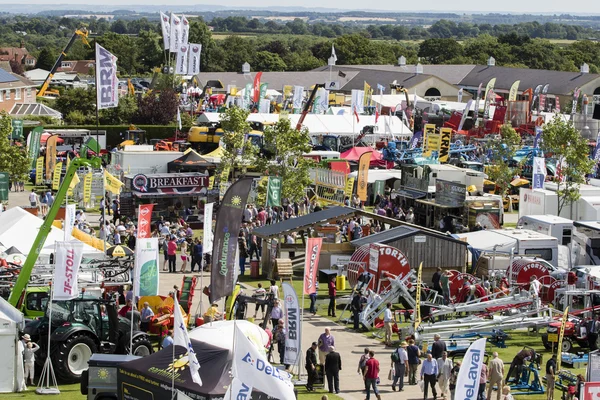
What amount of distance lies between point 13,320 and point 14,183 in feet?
92.2

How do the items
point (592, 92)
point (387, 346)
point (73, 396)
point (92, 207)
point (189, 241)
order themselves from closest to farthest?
point (73, 396)
point (387, 346)
point (189, 241)
point (92, 207)
point (592, 92)

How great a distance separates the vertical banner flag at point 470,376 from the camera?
47.2ft

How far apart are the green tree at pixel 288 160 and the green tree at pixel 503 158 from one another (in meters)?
7.64

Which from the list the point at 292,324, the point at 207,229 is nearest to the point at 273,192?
the point at 207,229

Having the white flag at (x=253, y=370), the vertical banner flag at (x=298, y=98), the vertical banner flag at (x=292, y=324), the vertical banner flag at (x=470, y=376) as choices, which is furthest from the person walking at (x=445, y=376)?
the vertical banner flag at (x=298, y=98)

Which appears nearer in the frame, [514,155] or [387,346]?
[387,346]

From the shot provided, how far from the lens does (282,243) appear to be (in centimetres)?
3092

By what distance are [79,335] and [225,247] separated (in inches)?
131

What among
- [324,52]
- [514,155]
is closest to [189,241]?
[514,155]

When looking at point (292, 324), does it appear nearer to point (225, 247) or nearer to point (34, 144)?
point (225, 247)

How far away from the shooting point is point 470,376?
47.6ft

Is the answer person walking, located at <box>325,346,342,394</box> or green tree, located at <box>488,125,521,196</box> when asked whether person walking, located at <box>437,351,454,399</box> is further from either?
green tree, located at <box>488,125,521,196</box>

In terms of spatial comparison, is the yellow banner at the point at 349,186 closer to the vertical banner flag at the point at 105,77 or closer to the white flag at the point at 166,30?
the vertical banner flag at the point at 105,77

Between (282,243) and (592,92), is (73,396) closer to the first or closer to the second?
(282,243)
